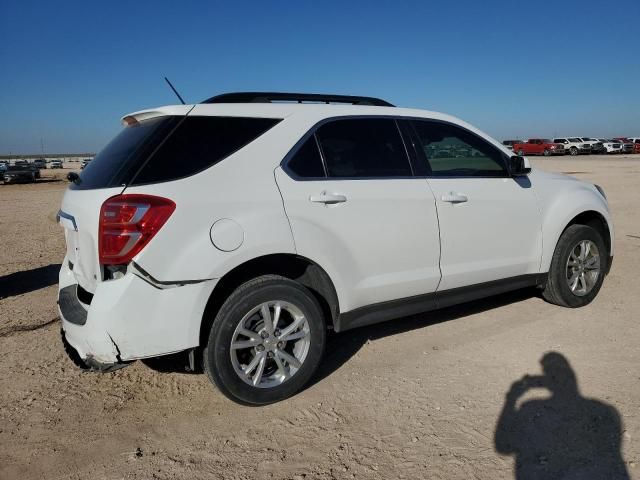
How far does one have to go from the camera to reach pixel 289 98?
350 centimetres

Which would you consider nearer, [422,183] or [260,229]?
[260,229]

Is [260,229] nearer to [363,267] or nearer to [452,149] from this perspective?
[363,267]

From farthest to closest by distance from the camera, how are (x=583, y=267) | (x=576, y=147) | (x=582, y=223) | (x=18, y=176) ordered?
(x=576, y=147)
(x=18, y=176)
(x=582, y=223)
(x=583, y=267)

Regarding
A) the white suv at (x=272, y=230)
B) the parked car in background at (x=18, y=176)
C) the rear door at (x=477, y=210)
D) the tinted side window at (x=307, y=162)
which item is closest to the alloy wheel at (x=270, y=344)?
the white suv at (x=272, y=230)

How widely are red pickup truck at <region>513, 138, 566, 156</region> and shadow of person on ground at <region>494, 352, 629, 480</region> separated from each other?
159ft

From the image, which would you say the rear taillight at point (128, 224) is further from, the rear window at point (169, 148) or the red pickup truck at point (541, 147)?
the red pickup truck at point (541, 147)

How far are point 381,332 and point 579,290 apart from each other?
6.60 feet

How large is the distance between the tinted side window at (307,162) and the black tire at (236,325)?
2.25 feet

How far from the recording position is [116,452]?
8.93 feet

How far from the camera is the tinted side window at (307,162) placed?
10.4ft

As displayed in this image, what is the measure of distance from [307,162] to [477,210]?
147cm

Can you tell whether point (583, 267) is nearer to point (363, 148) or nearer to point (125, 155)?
point (363, 148)

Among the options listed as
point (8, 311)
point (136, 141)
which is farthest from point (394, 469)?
point (8, 311)

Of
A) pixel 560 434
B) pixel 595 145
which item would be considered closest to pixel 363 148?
pixel 560 434
